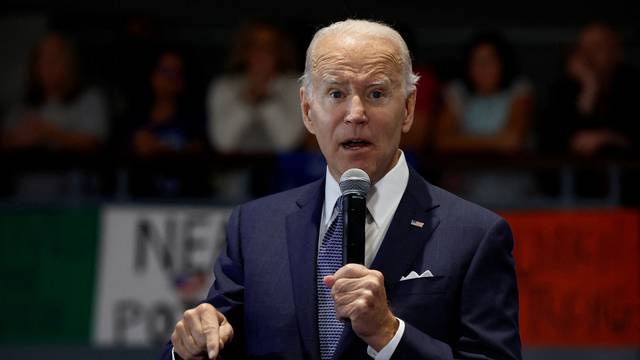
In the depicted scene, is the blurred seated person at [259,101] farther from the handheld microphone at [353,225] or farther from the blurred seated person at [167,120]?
the handheld microphone at [353,225]

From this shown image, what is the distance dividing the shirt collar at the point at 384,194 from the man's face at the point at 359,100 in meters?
0.04

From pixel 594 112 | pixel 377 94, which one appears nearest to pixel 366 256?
pixel 377 94

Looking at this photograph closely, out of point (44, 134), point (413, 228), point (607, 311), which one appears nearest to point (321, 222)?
point (413, 228)

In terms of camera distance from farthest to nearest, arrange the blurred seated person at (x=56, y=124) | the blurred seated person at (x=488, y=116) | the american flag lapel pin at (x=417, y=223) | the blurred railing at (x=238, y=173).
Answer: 1. the blurred seated person at (x=56, y=124)
2. the blurred seated person at (x=488, y=116)
3. the blurred railing at (x=238, y=173)
4. the american flag lapel pin at (x=417, y=223)

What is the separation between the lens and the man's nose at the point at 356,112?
230cm

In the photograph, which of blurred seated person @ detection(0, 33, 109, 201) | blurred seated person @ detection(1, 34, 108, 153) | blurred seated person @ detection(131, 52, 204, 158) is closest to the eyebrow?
blurred seated person @ detection(131, 52, 204, 158)

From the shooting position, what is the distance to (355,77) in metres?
2.32

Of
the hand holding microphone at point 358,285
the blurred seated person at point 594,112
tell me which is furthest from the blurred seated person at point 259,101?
the hand holding microphone at point 358,285

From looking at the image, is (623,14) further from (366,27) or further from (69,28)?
(366,27)

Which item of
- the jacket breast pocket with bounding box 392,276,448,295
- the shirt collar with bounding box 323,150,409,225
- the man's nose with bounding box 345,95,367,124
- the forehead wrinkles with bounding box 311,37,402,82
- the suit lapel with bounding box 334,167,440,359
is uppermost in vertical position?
the forehead wrinkles with bounding box 311,37,402,82

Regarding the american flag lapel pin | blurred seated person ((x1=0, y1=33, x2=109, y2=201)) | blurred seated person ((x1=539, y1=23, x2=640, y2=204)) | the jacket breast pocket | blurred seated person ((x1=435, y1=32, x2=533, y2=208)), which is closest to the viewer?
the jacket breast pocket

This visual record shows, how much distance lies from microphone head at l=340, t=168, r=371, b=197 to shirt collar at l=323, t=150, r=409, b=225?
192 millimetres

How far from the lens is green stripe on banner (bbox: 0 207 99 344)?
5738 mm

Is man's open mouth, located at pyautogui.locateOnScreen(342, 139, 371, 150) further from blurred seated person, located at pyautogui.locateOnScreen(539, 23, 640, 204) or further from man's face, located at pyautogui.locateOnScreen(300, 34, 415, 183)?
blurred seated person, located at pyautogui.locateOnScreen(539, 23, 640, 204)
